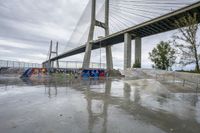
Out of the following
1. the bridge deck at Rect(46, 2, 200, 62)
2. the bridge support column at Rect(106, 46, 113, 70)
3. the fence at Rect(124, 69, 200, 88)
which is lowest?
the fence at Rect(124, 69, 200, 88)

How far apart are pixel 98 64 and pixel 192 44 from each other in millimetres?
30561

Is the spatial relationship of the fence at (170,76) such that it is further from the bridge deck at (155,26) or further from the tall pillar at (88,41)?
the tall pillar at (88,41)

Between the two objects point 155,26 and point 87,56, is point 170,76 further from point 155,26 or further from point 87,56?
point 87,56

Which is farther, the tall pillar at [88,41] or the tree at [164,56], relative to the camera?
the tall pillar at [88,41]

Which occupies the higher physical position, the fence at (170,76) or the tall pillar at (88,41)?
the tall pillar at (88,41)

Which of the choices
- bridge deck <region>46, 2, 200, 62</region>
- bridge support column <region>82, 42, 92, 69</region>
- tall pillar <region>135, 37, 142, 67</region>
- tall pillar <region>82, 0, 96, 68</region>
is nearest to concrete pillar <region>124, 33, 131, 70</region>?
bridge deck <region>46, 2, 200, 62</region>

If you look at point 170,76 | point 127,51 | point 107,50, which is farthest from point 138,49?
point 170,76

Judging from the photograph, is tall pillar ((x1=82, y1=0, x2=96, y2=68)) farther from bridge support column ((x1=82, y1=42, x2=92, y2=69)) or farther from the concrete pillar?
the concrete pillar

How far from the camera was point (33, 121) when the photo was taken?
427cm

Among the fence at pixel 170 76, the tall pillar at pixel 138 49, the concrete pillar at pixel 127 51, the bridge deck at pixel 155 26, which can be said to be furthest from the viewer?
the tall pillar at pixel 138 49

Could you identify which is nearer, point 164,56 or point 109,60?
point 164,56

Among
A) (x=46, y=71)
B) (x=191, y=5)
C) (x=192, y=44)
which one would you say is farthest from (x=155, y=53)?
(x=46, y=71)

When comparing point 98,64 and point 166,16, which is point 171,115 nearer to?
point 166,16

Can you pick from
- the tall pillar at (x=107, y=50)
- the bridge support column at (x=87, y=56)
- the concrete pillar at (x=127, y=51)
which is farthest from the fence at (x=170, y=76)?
the bridge support column at (x=87, y=56)
